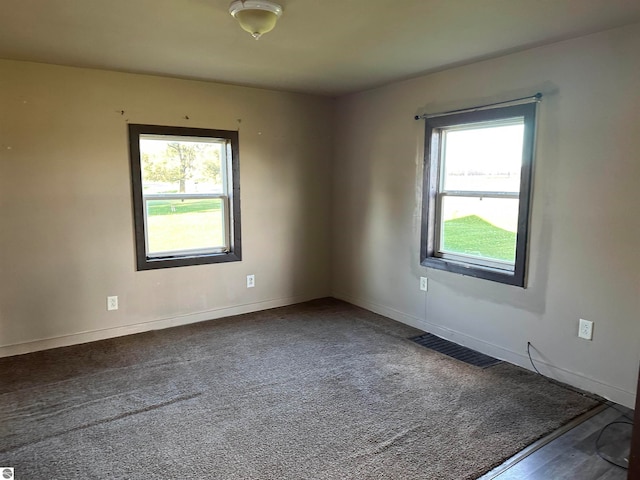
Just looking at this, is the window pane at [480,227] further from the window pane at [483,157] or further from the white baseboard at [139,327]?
the white baseboard at [139,327]

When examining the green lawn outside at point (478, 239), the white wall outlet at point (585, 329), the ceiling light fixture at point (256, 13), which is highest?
the ceiling light fixture at point (256, 13)

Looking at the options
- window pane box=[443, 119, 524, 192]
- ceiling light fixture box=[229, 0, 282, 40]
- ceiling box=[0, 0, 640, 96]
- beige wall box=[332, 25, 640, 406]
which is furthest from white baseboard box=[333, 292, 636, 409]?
ceiling light fixture box=[229, 0, 282, 40]

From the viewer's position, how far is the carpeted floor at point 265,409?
6.94ft

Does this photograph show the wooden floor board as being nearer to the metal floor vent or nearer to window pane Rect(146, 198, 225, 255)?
the metal floor vent

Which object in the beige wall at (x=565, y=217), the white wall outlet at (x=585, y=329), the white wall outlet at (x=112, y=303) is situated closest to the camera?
the beige wall at (x=565, y=217)

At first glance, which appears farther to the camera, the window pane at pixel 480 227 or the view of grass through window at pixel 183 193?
the view of grass through window at pixel 183 193

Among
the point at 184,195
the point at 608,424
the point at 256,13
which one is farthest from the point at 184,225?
the point at 608,424

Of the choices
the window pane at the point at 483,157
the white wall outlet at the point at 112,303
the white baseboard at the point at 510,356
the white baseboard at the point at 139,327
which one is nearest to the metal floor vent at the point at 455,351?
the white baseboard at the point at 510,356

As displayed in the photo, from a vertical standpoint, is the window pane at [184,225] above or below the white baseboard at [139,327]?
above

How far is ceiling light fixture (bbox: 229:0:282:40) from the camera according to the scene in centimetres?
211

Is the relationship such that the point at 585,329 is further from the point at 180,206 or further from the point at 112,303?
the point at 112,303

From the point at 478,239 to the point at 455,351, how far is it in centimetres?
92

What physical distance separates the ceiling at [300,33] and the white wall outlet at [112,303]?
1.91 metres

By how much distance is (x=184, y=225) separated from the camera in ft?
13.5
